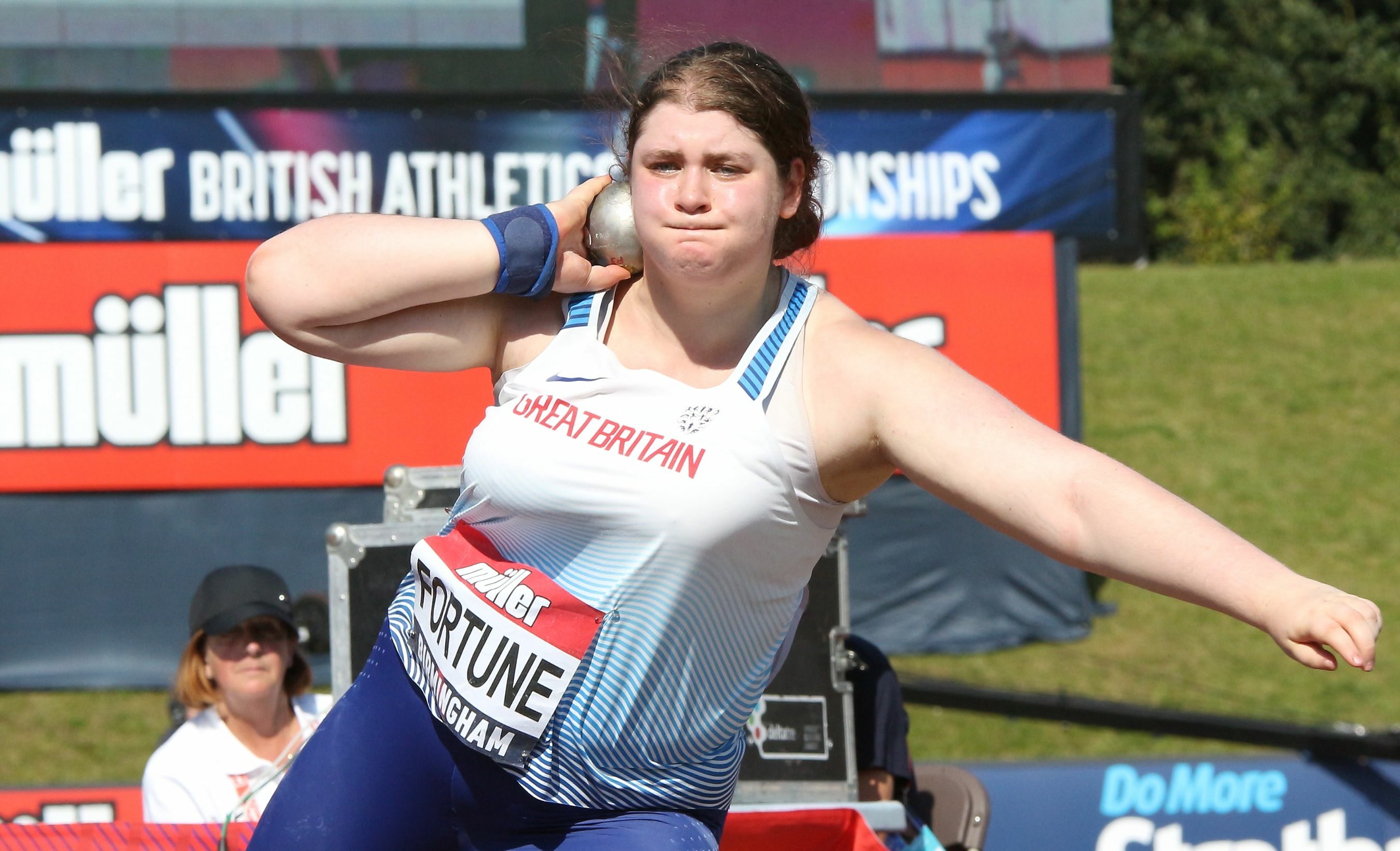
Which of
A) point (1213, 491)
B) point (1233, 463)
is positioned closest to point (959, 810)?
point (1213, 491)

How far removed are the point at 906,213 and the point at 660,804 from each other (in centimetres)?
680

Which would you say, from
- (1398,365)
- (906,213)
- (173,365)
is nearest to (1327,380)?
(1398,365)

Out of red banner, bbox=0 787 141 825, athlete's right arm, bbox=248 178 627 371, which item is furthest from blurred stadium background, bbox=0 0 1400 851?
athlete's right arm, bbox=248 178 627 371

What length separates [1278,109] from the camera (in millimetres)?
20891

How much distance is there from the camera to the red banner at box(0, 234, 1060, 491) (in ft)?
25.4

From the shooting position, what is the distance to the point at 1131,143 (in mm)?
8570

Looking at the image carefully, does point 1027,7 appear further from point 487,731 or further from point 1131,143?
point 487,731

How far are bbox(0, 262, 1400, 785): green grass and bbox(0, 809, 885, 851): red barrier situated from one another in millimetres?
3860

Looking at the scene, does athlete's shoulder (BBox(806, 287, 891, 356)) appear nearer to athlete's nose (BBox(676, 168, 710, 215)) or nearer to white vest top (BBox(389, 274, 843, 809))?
white vest top (BBox(389, 274, 843, 809))

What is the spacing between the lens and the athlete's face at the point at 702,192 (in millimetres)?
1931

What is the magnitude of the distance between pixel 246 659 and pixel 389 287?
99.6 inches

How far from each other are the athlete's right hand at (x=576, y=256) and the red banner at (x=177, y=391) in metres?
5.65

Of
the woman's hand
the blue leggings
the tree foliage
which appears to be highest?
the tree foliage

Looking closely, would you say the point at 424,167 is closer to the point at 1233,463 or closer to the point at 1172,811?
the point at 1172,811
